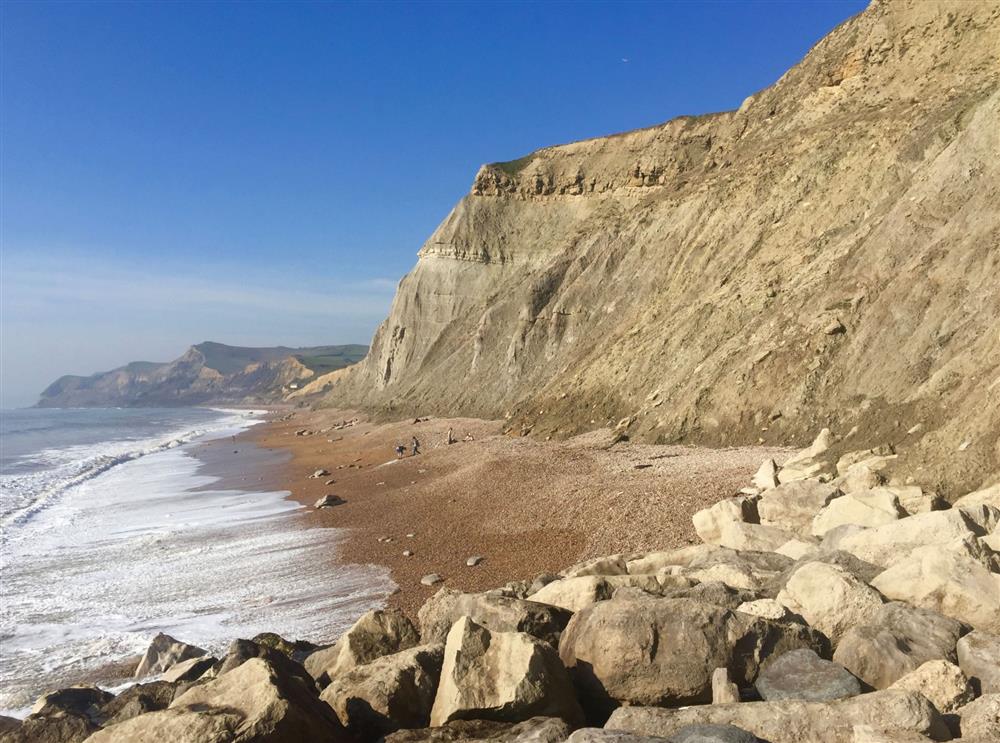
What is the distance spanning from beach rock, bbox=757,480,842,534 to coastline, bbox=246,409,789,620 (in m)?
1.49

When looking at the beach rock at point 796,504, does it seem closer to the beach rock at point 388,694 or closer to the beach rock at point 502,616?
the beach rock at point 502,616

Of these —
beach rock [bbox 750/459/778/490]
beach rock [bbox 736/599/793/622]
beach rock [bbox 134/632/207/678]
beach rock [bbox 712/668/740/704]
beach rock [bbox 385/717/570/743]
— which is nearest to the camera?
beach rock [bbox 385/717/570/743]

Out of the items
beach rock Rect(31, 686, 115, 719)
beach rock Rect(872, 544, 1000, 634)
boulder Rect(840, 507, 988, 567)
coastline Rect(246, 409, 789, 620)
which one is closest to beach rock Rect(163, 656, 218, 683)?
beach rock Rect(31, 686, 115, 719)

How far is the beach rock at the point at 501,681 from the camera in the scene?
18.1 feet

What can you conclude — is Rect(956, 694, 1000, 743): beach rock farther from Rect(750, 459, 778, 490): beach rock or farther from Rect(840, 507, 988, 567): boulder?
Rect(750, 459, 778, 490): beach rock

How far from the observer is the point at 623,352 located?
2842cm

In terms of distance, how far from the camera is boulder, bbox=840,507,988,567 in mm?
7555

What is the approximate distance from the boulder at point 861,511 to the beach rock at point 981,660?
3.49 meters

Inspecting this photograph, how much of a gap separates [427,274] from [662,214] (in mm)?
25756

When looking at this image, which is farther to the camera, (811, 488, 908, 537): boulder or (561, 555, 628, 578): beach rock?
(811, 488, 908, 537): boulder

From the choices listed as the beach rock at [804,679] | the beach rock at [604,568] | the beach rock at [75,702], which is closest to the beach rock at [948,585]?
the beach rock at [804,679]

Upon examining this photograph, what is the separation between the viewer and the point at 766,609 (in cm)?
638

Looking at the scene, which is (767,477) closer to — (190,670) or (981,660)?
(981,660)

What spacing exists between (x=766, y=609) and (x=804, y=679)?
906mm
